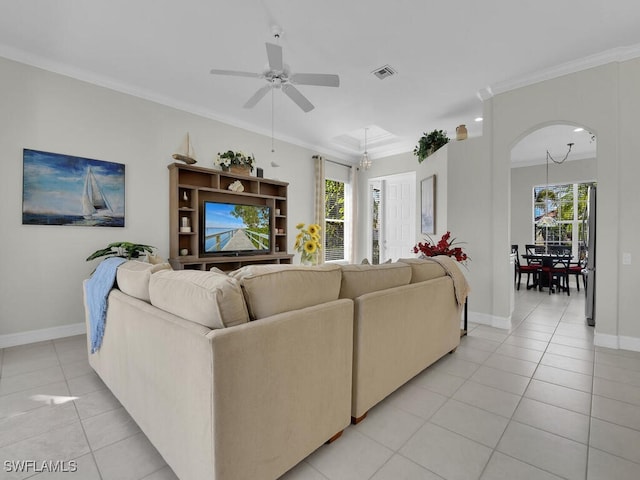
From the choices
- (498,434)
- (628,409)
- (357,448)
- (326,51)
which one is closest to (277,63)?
(326,51)

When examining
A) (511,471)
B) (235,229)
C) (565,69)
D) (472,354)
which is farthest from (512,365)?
(235,229)

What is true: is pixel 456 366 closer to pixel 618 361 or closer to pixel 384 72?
pixel 618 361

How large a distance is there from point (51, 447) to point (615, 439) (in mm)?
3113

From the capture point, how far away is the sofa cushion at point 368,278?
1.87 m

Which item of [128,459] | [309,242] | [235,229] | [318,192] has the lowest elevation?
[128,459]

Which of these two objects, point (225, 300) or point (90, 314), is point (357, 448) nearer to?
point (225, 300)

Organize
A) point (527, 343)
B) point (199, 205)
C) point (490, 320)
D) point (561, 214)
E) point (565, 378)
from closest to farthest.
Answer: point (565, 378) → point (527, 343) → point (490, 320) → point (199, 205) → point (561, 214)

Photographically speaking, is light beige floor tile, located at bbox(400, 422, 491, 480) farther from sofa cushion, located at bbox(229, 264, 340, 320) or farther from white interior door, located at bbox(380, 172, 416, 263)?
white interior door, located at bbox(380, 172, 416, 263)

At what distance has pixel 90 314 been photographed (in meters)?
2.38

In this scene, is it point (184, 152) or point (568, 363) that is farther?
point (184, 152)

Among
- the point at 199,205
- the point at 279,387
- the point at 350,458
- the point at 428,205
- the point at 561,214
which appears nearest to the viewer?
the point at 279,387

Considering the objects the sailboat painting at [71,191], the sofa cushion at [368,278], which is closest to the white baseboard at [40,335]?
the sailboat painting at [71,191]

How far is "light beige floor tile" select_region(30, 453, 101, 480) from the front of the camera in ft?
4.68

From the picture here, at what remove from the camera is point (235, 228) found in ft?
15.6
